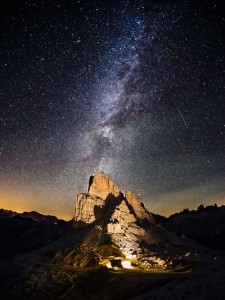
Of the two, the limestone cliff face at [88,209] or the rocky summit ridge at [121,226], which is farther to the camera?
the limestone cliff face at [88,209]

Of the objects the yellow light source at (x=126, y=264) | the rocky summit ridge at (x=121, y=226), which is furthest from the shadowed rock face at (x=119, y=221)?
the yellow light source at (x=126, y=264)

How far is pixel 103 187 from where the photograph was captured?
138250 mm

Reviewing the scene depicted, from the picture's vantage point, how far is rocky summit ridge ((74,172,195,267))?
3725 inches

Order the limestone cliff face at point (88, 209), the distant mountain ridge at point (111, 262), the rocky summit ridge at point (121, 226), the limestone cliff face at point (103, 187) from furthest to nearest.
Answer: the limestone cliff face at point (103, 187) < the limestone cliff face at point (88, 209) < the rocky summit ridge at point (121, 226) < the distant mountain ridge at point (111, 262)

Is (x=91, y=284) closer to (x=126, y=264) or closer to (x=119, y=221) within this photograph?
(x=126, y=264)

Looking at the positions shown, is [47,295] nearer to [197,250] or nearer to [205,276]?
[205,276]

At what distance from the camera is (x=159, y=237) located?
11838cm

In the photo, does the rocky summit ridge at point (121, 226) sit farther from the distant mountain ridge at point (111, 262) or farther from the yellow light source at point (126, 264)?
the yellow light source at point (126, 264)

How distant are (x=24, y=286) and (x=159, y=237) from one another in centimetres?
6135

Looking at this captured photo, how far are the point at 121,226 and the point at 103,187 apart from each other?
104ft

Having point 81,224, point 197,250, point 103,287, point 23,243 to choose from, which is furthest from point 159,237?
point 23,243

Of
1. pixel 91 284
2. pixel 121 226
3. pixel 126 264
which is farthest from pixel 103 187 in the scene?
pixel 91 284

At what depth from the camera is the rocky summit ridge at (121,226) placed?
94.6 metres

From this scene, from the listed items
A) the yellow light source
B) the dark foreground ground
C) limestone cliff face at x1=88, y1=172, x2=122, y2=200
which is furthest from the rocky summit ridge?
the dark foreground ground
